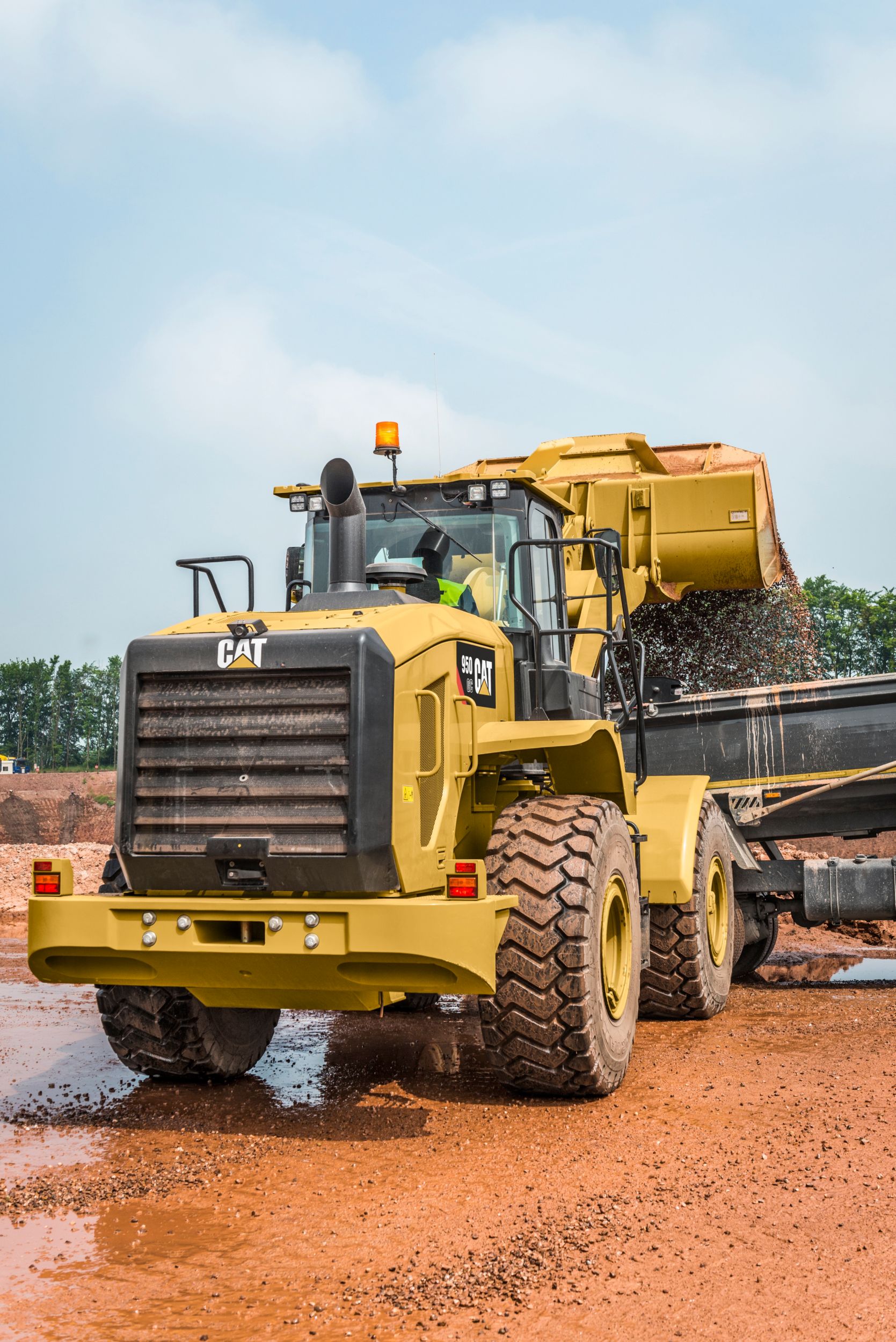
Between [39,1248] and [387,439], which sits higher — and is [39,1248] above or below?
below

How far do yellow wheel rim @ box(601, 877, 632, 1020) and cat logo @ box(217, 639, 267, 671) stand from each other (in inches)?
80.0

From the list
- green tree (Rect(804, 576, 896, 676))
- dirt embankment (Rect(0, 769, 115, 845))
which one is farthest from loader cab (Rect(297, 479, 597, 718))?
green tree (Rect(804, 576, 896, 676))

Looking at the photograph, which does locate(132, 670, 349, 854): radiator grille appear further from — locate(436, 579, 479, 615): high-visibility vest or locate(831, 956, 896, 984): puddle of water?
locate(831, 956, 896, 984): puddle of water

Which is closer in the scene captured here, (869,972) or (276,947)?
(276,947)

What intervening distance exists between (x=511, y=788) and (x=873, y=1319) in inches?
144

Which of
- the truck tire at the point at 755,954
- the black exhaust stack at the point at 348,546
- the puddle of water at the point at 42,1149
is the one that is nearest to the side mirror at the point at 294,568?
the black exhaust stack at the point at 348,546

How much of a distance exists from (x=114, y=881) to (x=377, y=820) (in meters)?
1.61

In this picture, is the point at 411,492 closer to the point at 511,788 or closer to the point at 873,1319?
the point at 511,788

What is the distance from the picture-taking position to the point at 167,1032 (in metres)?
6.42

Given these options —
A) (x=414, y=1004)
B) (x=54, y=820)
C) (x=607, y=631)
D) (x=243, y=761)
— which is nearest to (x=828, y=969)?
(x=414, y=1004)

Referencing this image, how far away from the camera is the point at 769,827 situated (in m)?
10.1

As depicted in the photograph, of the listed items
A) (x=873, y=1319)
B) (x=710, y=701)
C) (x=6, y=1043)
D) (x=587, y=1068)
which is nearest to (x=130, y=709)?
(x=587, y=1068)

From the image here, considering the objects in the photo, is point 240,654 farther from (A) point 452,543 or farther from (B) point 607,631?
(B) point 607,631

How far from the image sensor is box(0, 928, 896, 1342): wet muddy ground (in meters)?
3.73
